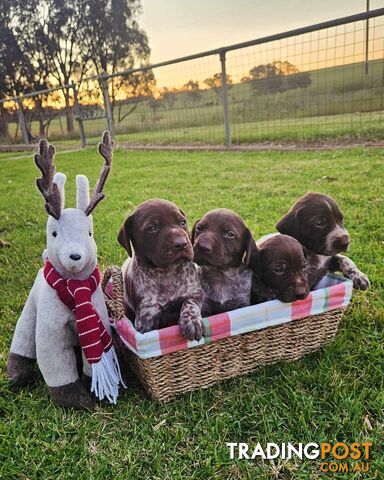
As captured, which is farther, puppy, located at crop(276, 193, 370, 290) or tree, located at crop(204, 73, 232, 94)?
tree, located at crop(204, 73, 232, 94)

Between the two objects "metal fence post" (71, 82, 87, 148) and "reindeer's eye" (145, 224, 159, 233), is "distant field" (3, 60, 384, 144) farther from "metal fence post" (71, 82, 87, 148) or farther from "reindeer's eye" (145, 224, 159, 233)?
"reindeer's eye" (145, 224, 159, 233)

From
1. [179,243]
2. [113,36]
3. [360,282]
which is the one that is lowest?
[360,282]

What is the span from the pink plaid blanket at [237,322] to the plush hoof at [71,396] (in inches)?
10.2

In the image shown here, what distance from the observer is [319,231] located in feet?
6.41

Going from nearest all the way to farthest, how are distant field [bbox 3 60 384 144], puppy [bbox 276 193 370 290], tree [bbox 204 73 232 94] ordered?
1. puppy [bbox 276 193 370 290]
2. distant field [bbox 3 60 384 144]
3. tree [bbox 204 73 232 94]

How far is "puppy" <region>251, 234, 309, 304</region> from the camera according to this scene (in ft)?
5.90

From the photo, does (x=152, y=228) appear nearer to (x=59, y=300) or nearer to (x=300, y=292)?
(x=59, y=300)

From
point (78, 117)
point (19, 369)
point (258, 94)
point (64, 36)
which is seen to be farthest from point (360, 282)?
point (64, 36)

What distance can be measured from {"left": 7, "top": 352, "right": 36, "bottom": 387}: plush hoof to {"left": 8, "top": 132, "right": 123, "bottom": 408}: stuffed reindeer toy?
168 mm

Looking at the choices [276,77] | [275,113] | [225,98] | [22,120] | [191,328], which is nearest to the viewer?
[191,328]

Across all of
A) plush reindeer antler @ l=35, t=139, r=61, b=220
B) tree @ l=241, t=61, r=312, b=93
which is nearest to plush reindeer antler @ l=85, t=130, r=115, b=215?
plush reindeer antler @ l=35, t=139, r=61, b=220

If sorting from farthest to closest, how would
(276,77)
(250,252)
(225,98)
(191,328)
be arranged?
(225,98) → (276,77) → (250,252) → (191,328)

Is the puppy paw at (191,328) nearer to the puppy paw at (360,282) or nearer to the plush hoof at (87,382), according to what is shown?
the plush hoof at (87,382)

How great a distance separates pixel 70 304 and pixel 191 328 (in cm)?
50
